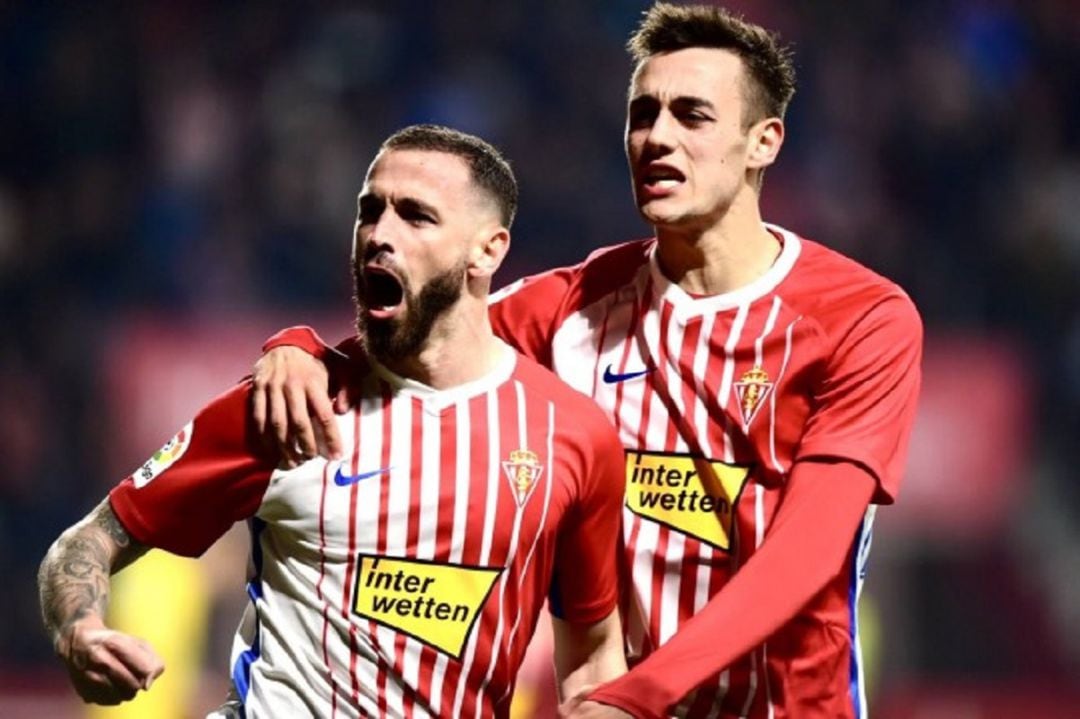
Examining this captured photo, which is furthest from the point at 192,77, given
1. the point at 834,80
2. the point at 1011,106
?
the point at 1011,106

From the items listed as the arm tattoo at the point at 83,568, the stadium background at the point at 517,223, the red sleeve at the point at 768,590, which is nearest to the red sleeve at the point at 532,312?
the red sleeve at the point at 768,590

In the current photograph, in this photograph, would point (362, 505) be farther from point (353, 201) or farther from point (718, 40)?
point (353, 201)

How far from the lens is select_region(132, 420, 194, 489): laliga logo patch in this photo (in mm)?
3641

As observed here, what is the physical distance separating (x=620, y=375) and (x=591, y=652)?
22.5 inches

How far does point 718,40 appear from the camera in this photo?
410cm

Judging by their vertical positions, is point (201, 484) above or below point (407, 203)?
below

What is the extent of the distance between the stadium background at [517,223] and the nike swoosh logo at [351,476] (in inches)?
176

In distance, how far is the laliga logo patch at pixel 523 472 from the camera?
11.9ft

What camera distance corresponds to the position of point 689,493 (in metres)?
3.82

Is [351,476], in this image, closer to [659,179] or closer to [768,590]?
[768,590]

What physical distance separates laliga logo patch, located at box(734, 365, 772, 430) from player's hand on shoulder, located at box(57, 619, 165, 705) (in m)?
1.29

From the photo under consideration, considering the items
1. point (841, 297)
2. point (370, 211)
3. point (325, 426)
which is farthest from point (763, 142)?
point (325, 426)

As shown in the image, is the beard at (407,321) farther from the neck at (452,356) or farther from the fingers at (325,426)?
the fingers at (325,426)

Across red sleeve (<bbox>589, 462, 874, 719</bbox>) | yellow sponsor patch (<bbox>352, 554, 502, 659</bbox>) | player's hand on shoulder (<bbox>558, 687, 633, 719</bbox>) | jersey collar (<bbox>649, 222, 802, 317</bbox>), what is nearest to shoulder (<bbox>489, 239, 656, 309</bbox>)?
jersey collar (<bbox>649, 222, 802, 317</bbox>)
